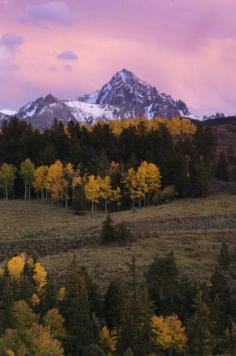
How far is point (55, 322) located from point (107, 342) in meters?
3.98

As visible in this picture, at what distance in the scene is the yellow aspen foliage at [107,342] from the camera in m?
37.2

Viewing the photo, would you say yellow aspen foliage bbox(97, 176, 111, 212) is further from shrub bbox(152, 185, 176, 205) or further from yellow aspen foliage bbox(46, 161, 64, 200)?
shrub bbox(152, 185, 176, 205)

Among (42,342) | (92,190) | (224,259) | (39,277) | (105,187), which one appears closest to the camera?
(42,342)

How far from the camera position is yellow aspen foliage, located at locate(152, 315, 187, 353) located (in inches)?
1460

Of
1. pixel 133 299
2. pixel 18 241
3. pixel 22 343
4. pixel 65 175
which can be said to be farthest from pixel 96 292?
pixel 65 175

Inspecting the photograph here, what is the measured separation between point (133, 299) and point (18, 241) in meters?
35.7

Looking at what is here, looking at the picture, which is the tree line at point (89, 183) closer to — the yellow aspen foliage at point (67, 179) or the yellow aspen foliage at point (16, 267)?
the yellow aspen foliage at point (67, 179)

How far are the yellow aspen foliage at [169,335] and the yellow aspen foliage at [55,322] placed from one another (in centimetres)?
650

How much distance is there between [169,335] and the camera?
122ft

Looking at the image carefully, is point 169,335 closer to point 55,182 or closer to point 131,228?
point 131,228

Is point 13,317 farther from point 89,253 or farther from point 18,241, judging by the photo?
point 18,241

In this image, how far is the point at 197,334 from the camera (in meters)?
36.0

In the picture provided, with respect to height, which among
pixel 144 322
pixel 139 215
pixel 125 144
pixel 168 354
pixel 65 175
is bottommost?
pixel 168 354

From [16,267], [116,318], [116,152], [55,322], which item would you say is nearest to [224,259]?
[116,318]
